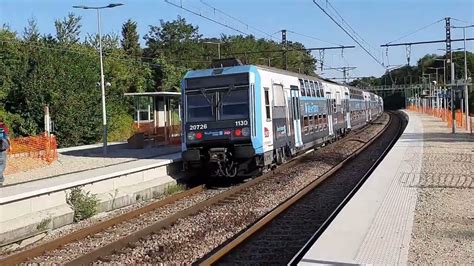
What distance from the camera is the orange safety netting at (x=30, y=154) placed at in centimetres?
2178

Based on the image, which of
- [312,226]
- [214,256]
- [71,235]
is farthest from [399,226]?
[71,235]

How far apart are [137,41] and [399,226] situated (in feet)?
312

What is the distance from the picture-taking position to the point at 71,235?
33.0 ft

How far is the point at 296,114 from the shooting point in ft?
65.4

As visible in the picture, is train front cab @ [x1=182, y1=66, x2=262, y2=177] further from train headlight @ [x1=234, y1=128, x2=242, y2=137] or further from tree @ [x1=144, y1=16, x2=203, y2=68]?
tree @ [x1=144, y1=16, x2=203, y2=68]

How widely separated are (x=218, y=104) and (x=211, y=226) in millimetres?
5743

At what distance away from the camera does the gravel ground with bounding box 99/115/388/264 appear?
871 centimetres

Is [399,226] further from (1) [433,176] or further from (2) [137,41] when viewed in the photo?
(2) [137,41]

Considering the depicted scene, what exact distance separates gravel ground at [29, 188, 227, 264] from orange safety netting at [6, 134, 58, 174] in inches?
381

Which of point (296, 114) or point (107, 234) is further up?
point (296, 114)

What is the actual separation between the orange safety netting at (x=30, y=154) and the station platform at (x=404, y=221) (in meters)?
12.7

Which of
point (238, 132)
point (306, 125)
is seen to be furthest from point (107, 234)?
point (306, 125)

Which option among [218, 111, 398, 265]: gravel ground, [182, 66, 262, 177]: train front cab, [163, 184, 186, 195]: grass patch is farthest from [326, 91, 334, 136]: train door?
[163, 184, 186, 195]: grass patch

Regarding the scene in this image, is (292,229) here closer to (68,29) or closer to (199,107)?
(199,107)
